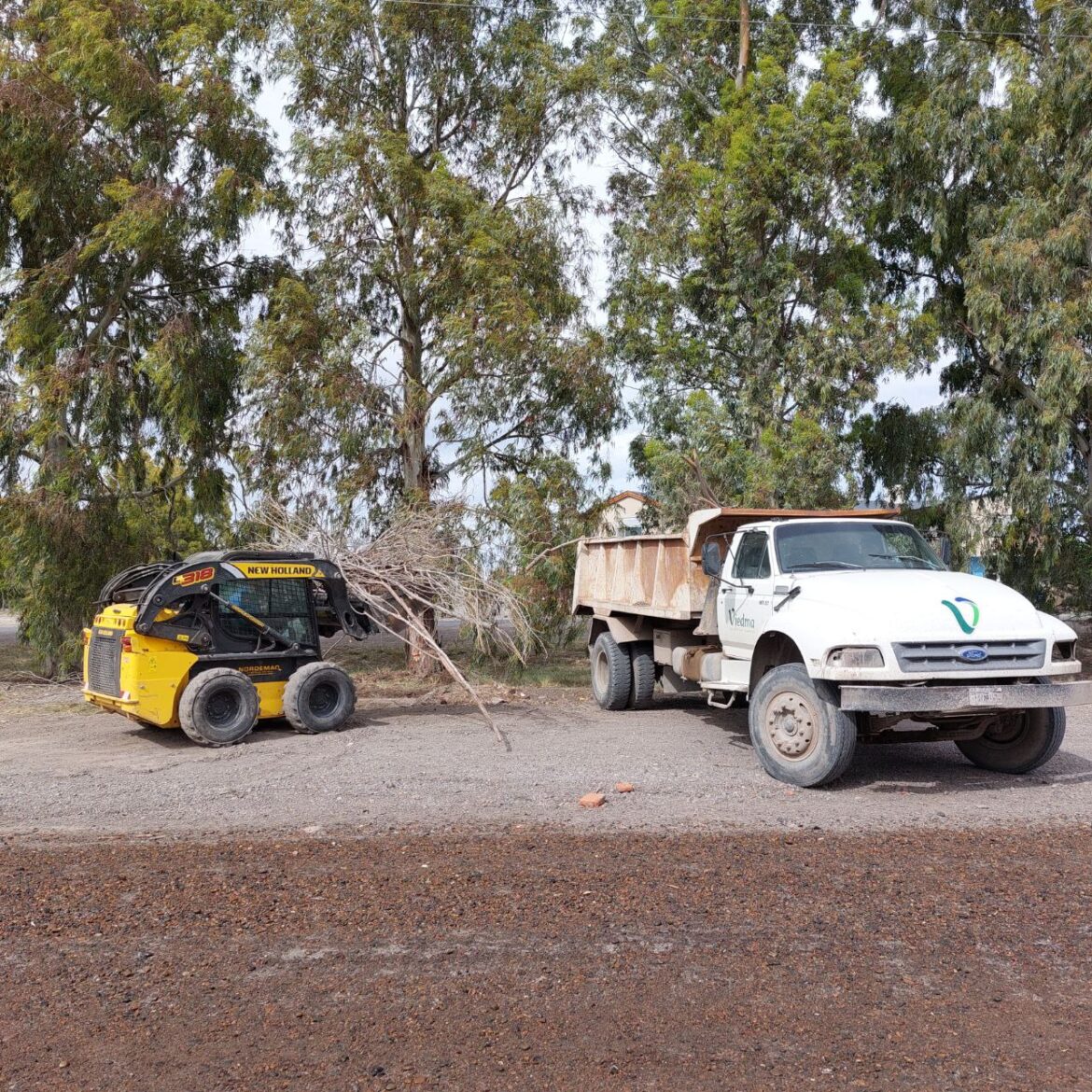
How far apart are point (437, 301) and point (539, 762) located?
11.5 meters

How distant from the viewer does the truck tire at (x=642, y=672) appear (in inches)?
547

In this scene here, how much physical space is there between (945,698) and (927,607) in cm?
76

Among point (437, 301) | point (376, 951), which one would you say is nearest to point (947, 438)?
point (437, 301)

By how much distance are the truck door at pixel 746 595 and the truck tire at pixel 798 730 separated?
70 centimetres

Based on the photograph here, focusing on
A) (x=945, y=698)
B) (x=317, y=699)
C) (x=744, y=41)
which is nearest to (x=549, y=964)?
(x=945, y=698)

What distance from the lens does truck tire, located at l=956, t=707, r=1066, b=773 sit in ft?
30.8

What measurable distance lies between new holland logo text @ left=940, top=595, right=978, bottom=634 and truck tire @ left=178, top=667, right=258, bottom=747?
22.6 ft

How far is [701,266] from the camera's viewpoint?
823 inches

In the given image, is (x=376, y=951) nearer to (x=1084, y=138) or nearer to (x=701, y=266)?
(x=701, y=266)

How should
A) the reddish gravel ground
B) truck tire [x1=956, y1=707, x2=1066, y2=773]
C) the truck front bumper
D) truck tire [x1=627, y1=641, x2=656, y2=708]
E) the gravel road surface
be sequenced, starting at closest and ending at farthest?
the reddish gravel ground, the gravel road surface, the truck front bumper, truck tire [x1=956, y1=707, x2=1066, y2=773], truck tire [x1=627, y1=641, x2=656, y2=708]

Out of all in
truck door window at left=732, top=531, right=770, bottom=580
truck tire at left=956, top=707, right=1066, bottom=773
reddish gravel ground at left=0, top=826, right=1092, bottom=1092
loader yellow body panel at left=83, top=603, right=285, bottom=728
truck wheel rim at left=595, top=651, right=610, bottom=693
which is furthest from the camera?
truck wheel rim at left=595, top=651, right=610, bottom=693

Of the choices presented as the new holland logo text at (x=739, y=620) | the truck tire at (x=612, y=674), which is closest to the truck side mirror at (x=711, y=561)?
the new holland logo text at (x=739, y=620)

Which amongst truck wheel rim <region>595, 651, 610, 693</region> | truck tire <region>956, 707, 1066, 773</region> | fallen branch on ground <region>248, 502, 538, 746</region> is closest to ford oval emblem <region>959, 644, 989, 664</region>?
truck tire <region>956, 707, 1066, 773</region>

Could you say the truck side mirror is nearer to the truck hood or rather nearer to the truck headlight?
the truck hood
